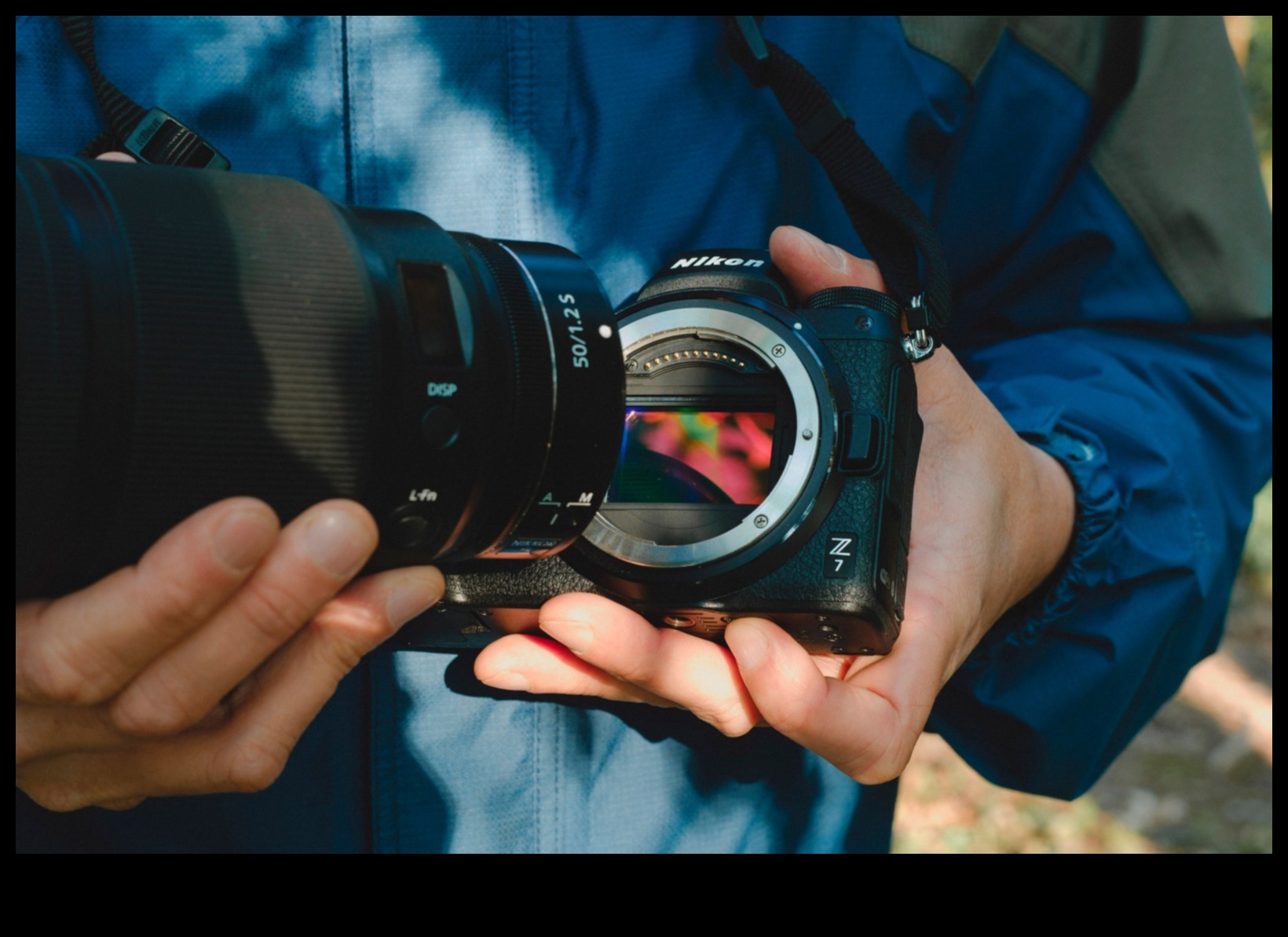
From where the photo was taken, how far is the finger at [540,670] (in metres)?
1.00

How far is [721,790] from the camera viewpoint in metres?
1.23

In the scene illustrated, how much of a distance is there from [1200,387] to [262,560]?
1.14 m

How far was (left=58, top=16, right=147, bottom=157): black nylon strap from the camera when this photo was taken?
100 cm

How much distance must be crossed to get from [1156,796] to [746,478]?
274cm

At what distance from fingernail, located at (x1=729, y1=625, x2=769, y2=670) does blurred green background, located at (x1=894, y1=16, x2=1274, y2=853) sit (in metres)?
2.11

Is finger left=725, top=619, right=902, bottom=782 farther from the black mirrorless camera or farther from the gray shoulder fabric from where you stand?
the gray shoulder fabric

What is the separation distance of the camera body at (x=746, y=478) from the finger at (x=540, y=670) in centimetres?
4

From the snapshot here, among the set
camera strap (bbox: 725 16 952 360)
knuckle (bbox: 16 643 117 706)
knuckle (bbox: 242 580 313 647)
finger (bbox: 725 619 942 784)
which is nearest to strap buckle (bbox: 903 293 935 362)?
camera strap (bbox: 725 16 952 360)

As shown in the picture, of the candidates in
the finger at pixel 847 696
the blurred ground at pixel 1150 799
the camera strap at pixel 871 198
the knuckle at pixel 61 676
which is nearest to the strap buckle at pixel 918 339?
the camera strap at pixel 871 198

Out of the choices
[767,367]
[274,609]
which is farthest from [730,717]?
[274,609]

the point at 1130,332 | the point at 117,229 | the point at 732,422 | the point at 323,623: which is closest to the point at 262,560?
the point at 323,623

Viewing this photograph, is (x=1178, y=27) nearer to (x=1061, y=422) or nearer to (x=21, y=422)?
(x=1061, y=422)

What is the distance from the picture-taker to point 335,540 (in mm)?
731

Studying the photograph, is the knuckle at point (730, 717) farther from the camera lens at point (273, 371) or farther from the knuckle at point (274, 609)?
the knuckle at point (274, 609)
